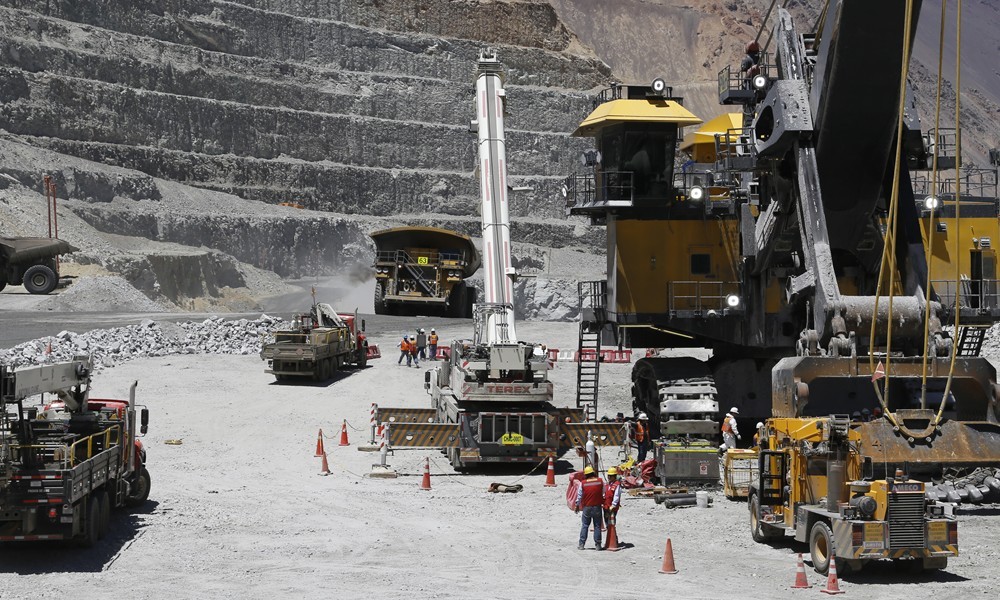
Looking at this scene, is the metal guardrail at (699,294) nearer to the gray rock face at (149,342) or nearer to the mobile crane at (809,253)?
the mobile crane at (809,253)

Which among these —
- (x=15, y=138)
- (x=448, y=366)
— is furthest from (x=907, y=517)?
Answer: (x=15, y=138)

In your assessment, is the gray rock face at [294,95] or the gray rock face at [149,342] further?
the gray rock face at [294,95]

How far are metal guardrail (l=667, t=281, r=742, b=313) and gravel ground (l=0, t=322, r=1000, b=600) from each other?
361cm

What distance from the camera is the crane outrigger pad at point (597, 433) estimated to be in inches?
997

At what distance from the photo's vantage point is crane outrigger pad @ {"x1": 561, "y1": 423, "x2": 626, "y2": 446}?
997 inches

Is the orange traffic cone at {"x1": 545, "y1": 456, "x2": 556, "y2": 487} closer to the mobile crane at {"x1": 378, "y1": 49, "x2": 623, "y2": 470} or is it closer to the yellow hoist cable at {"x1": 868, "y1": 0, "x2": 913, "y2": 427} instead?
the mobile crane at {"x1": 378, "y1": 49, "x2": 623, "y2": 470}

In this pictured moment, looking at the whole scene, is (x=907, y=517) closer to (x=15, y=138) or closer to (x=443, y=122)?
(x=15, y=138)

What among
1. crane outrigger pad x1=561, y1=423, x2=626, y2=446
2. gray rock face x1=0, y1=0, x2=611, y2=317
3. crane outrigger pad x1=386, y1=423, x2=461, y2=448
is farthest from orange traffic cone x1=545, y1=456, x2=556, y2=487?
gray rock face x1=0, y1=0, x2=611, y2=317

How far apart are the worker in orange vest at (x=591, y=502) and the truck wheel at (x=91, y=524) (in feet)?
20.9

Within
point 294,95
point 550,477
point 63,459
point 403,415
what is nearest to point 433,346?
point 403,415

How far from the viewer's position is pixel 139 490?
2033 cm

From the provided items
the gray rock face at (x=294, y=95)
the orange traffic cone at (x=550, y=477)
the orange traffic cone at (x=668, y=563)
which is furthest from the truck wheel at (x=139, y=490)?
the gray rock face at (x=294, y=95)

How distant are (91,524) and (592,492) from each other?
6.59 m

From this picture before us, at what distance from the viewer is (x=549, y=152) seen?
123 meters
